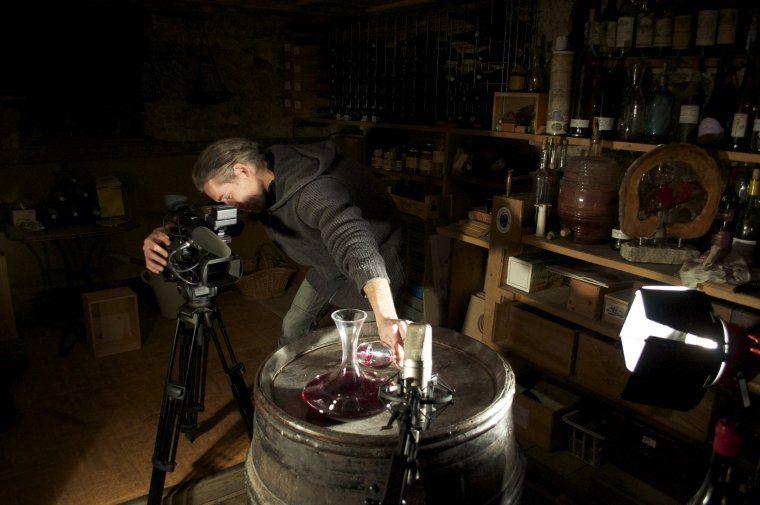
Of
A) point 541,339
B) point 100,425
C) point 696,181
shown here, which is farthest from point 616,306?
point 100,425

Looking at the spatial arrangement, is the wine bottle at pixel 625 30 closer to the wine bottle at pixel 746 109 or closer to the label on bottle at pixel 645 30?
the label on bottle at pixel 645 30

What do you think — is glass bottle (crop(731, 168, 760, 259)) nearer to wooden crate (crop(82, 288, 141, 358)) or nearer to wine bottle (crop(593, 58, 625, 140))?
wine bottle (crop(593, 58, 625, 140))

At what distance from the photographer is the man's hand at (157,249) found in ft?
6.33

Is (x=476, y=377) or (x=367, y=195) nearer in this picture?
(x=476, y=377)

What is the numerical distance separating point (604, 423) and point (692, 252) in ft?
2.82

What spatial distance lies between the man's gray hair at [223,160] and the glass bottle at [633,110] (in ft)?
4.91

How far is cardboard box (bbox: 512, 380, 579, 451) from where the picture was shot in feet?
8.37

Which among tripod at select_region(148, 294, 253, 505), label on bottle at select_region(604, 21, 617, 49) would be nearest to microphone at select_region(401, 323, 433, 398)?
tripod at select_region(148, 294, 253, 505)

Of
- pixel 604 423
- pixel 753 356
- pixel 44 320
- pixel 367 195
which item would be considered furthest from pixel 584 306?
pixel 44 320

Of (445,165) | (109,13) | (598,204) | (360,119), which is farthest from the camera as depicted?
(360,119)

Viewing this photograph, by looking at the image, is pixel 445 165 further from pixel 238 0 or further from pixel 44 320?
pixel 44 320

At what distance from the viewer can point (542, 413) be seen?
2.56 meters

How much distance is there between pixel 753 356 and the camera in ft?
3.75

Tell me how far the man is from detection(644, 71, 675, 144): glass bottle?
106 centimetres
